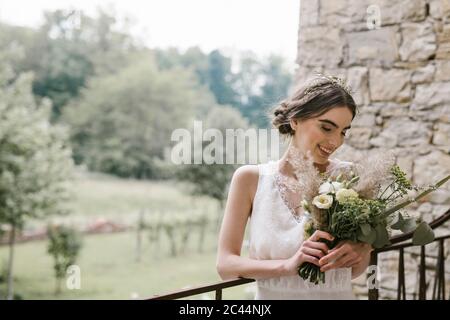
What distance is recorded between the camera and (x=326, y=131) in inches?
57.7

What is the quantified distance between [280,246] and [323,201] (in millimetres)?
254

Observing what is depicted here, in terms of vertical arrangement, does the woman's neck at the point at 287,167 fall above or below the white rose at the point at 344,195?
above

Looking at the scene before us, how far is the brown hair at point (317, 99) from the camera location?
1.47 metres

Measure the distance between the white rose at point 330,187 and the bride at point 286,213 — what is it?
0.43 ft

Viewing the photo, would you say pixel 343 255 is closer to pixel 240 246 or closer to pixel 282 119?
pixel 240 246

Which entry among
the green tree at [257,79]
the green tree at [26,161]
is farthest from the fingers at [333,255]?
the green tree at [26,161]

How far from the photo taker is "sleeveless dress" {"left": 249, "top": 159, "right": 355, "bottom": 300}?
57.2 inches

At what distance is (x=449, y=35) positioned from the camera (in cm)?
251

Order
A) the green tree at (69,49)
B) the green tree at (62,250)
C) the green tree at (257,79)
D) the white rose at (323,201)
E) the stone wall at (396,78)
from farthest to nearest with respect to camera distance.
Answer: the green tree at (69,49), the green tree at (62,250), the green tree at (257,79), the stone wall at (396,78), the white rose at (323,201)

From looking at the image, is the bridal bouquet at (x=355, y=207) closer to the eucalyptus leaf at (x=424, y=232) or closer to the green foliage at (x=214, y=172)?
the eucalyptus leaf at (x=424, y=232)

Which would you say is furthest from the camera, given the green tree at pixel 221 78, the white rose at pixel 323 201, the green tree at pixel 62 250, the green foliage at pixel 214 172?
the green foliage at pixel 214 172

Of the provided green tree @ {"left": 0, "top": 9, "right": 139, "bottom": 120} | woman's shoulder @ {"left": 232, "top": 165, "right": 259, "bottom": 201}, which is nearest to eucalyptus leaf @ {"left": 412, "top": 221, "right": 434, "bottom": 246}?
woman's shoulder @ {"left": 232, "top": 165, "right": 259, "bottom": 201}

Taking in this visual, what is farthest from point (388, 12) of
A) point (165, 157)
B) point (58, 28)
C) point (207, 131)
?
point (58, 28)

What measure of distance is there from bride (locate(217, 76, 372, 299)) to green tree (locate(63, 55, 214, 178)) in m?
8.76
